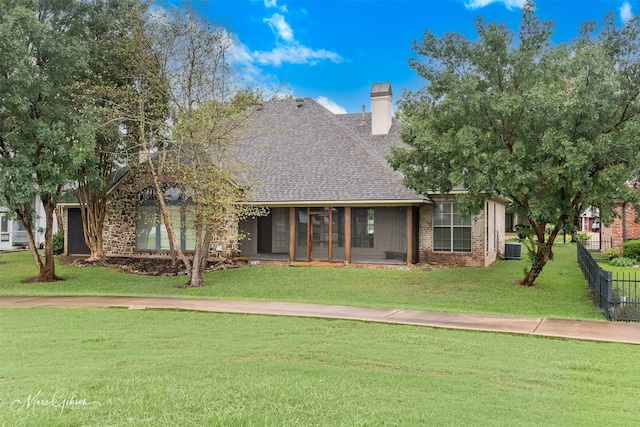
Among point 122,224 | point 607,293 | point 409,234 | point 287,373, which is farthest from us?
point 122,224

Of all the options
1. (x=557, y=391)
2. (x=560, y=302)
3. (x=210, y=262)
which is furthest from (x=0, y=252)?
(x=557, y=391)

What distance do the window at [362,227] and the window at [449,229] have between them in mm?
2928

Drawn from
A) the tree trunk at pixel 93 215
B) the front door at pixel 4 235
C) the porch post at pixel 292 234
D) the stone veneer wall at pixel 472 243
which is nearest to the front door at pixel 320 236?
the porch post at pixel 292 234

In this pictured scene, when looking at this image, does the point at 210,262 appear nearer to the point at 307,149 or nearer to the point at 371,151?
the point at 307,149

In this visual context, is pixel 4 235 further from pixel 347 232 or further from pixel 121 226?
pixel 347 232

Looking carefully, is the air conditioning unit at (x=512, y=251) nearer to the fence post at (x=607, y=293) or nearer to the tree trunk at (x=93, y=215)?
the fence post at (x=607, y=293)

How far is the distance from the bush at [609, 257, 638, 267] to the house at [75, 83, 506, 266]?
183 inches

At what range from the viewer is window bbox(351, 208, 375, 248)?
73.3 ft

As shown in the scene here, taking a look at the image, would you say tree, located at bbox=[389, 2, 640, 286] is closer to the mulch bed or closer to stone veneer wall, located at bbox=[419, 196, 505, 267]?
stone veneer wall, located at bbox=[419, 196, 505, 267]

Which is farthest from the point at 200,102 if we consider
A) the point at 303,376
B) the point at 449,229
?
the point at 303,376

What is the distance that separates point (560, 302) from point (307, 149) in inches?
517

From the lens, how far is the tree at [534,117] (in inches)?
513

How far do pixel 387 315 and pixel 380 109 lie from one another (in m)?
16.1

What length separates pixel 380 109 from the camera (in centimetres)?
2514
